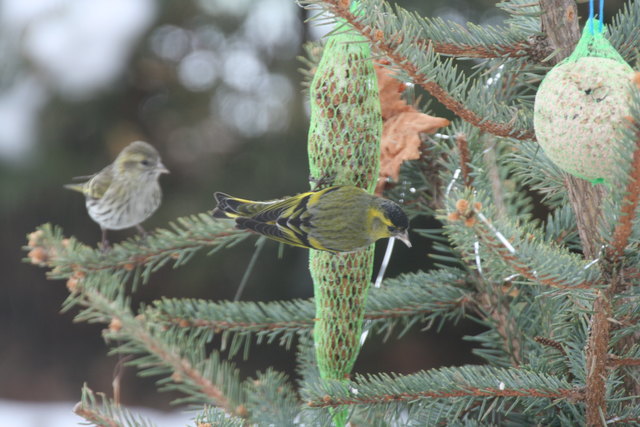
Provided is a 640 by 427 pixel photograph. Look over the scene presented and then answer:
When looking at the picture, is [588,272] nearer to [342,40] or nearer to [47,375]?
[342,40]

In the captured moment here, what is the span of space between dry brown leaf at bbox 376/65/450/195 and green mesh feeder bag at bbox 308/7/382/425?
Answer: 0.29 feet

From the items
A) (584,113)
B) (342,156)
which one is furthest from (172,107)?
(584,113)

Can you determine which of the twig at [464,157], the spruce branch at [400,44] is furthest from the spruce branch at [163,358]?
the spruce branch at [400,44]

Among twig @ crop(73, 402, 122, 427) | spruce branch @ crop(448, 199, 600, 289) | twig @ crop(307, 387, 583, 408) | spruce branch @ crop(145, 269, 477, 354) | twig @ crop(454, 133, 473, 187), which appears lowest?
twig @ crop(73, 402, 122, 427)

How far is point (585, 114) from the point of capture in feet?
2.06

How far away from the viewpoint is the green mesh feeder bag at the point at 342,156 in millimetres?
933

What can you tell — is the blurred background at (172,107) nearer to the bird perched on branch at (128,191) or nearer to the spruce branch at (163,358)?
the bird perched on branch at (128,191)

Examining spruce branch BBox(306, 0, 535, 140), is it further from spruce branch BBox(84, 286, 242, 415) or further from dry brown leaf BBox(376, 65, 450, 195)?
spruce branch BBox(84, 286, 242, 415)

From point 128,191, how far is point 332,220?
36.5 inches

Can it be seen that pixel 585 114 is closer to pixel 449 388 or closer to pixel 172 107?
pixel 449 388

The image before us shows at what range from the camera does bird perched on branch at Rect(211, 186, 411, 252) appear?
0.91 metres

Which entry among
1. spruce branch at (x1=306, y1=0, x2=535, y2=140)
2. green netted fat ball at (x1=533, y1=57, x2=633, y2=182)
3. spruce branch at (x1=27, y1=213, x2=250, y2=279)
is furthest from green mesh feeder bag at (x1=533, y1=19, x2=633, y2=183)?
spruce branch at (x1=27, y1=213, x2=250, y2=279)

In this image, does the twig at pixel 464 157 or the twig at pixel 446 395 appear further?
the twig at pixel 464 157

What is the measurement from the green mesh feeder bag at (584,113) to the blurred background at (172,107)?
1585 mm
